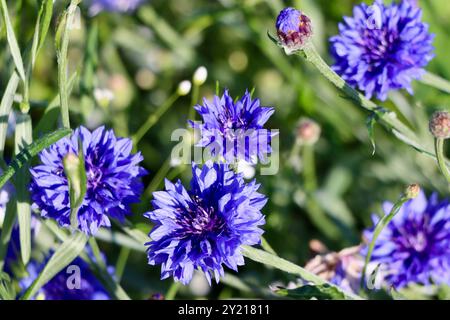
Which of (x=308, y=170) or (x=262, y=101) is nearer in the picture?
(x=308, y=170)

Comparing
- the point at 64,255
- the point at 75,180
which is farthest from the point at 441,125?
the point at 64,255

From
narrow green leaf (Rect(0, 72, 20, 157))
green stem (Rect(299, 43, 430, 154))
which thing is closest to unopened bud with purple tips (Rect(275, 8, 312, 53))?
green stem (Rect(299, 43, 430, 154))

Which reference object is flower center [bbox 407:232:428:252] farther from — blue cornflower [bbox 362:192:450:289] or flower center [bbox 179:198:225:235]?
flower center [bbox 179:198:225:235]

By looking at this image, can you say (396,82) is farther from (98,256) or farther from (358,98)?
(98,256)

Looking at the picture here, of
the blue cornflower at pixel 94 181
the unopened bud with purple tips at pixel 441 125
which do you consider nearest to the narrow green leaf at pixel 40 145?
the blue cornflower at pixel 94 181
